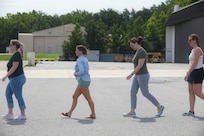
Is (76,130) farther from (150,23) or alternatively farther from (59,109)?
(150,23)

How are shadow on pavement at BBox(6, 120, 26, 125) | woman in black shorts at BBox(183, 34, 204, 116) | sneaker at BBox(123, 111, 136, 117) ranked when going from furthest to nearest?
sneaker at BBox(123, 111, 136, 117) → woman in black shorts at BBox(183, 34, 204, 116) → shadow on pavement at BBox(6, 120, 26, 125)

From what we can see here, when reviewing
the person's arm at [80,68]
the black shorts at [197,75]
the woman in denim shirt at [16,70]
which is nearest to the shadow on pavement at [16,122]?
the woman in denim shirt at [16,70]

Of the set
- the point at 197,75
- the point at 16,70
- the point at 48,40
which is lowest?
the point at 197,75

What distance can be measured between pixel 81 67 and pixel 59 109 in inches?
70.9

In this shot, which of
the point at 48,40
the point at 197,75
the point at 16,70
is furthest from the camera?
the point at 48,40

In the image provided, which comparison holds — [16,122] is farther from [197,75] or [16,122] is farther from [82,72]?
[197,75]

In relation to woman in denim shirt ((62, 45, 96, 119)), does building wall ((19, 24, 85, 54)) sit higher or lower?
higher

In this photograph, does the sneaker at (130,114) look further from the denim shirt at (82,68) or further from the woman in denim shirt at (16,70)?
the woman in denim shirt at (16,70)

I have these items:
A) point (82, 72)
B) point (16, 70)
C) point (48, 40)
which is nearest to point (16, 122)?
point (16, 70)

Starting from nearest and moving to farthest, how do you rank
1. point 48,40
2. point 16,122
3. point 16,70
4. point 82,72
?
1. point 16,122
2. point 16,70
3. point 82,72
4. point 48,40

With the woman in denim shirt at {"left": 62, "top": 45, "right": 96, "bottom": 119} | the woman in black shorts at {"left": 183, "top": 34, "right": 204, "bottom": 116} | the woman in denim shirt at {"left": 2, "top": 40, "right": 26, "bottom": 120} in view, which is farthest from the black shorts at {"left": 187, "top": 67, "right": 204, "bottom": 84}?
the woman in denim shirt at {"left": 2, "top": 40, "right": 26, "bottom": 120}

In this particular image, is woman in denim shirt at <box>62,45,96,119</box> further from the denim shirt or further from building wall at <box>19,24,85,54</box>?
building wall at <box>19,24,85,54</box>

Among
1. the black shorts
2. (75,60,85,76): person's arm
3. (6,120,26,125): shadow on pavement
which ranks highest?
(75,60,85,76): person's arm

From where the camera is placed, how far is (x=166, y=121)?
7.75m
